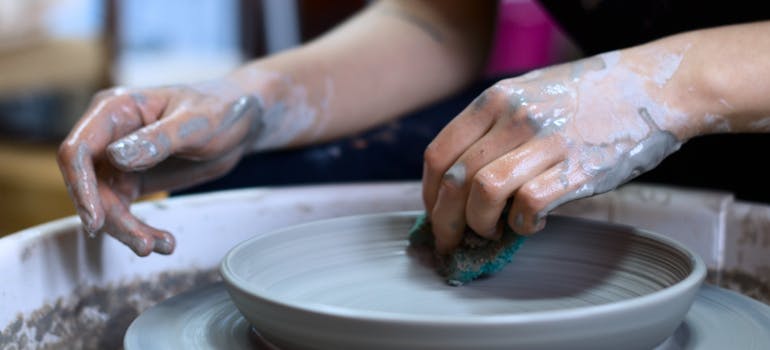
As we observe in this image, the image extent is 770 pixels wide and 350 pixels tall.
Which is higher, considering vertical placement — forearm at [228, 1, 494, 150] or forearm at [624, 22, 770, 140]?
forearm at [624, 22, 770, 140]

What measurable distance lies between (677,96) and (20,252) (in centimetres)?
75

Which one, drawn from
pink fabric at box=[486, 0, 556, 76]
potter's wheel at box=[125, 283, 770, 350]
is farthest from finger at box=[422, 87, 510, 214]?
pink fabric at box=[486, 0, 556, 76]

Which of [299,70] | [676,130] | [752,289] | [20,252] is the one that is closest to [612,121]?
[676,130]

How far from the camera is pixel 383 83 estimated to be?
4.69ft

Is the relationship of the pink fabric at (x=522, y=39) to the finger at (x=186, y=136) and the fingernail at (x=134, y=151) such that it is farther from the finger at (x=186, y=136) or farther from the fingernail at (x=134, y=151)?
the fingernail at (x=134, y=151)

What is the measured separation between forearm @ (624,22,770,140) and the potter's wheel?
19cm

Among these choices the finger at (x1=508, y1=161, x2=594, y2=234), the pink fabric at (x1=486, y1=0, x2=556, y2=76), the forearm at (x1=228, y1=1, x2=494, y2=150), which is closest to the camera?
the finger at (x1=508, y1=161, x2=594, y2=234)

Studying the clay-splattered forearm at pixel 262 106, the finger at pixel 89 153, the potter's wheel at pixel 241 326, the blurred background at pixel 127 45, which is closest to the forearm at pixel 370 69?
the clay-splattered forearm at pixel 262 106

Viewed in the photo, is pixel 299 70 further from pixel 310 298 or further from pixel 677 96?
pixel 677 96

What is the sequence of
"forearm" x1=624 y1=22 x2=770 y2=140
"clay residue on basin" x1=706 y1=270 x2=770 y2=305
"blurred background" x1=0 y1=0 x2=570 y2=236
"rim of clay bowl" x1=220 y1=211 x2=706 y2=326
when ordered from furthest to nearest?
"blurred background" x1=0 y1=0 x2=570 y2=236 → "clay residue on basin" x1=706 y1=270 x2=770 y2=305 → "forearm" x1=624 y1=22 x2=770 y2=140 → "rim of clay bowl" x1=220 y1=211 x2=706 y2=326

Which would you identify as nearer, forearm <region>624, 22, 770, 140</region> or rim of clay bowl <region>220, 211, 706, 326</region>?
rim of clay bowl <region>220, 211, 706, 326</region>

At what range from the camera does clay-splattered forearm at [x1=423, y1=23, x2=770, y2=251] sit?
0.83m

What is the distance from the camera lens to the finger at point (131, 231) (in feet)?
3.28

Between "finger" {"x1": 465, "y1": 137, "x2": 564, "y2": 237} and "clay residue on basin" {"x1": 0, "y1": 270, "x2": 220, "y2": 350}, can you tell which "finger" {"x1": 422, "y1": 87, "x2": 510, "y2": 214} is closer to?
"finger" {"x1": 465, "y1": 137, "x2": 564, "y2": 237}
